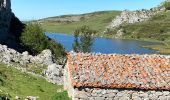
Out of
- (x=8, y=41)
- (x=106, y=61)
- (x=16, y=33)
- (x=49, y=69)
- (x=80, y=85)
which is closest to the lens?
(x=80, y=85)

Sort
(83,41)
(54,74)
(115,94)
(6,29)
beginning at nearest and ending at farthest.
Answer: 1. (115,94)
2. (54,74)
3. (6,29)
4. (83,41)

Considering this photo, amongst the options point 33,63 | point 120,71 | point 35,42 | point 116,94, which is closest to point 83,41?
point 35,42

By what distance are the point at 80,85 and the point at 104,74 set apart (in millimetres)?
2290

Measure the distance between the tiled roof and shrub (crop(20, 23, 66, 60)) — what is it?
198 feet

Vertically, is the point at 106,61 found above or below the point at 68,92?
above

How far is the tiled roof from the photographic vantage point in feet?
88.1

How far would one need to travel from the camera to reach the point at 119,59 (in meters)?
30.2

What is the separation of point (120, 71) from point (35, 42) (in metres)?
68.4

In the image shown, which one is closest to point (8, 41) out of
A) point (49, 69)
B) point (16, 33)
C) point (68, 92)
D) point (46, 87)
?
point (16, 33)

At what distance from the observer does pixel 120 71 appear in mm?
28391

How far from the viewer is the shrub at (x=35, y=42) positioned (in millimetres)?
92938

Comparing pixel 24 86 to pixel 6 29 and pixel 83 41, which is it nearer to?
pixel 6 29

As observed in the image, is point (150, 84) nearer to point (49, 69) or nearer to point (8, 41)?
point (49, 69)

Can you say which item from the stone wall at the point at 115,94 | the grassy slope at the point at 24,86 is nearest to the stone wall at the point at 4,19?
the grassy slope at the point at 24,86
